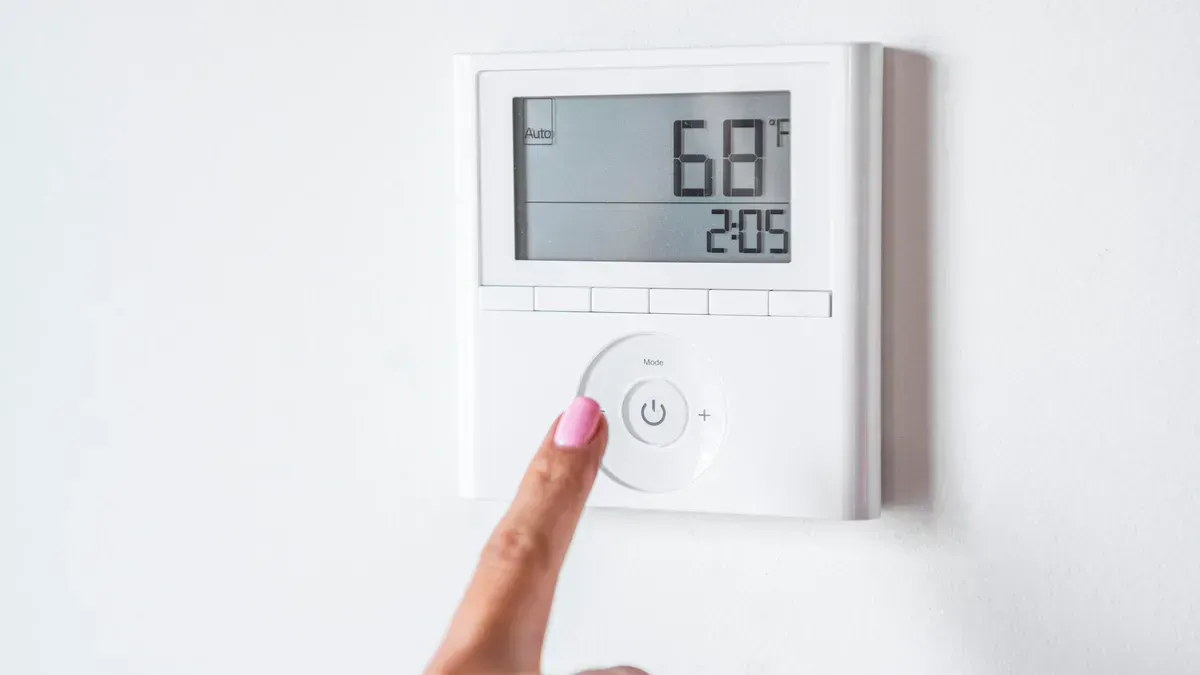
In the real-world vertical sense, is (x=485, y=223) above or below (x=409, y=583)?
above

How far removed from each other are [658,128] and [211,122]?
192 millimetres

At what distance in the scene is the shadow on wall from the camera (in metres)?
0.41

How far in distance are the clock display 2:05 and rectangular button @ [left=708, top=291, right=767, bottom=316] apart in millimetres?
15

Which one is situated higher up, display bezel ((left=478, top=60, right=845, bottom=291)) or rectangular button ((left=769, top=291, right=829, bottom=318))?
display bezel ((left=478, top=60, right=845, bottom=291))

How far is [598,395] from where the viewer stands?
429 millimetres

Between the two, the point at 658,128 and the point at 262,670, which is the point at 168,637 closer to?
the point at 262,670

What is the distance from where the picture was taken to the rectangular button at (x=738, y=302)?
15.9 inches

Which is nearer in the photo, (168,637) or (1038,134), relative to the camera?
(1038,134)

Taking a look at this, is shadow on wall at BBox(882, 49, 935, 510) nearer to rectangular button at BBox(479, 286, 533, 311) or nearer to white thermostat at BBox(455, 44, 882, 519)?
white thermostat at BBox(455, 44, 882, 519)

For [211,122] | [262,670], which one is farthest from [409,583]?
[211,122]

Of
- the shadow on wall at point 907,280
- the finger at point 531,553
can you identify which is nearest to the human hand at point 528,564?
the finger at point 531,553

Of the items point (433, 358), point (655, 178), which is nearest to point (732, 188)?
point (655, 178)

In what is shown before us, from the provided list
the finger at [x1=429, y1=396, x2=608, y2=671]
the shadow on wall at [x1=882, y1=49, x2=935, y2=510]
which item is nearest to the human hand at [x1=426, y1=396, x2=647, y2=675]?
the finger at [x1=429, y1=396, x2=608, y2=671]

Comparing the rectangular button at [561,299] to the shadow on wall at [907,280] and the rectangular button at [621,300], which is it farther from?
the shadow on wall at [907,280]
